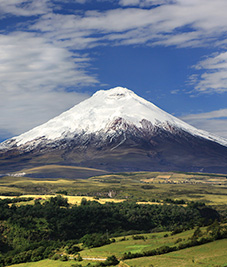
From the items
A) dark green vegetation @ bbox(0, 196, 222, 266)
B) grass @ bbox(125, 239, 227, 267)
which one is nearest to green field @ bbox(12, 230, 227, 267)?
grass @ bbox(125, 239, 227, 267)

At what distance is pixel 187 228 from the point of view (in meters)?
100

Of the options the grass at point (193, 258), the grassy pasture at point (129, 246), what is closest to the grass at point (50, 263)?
the grassy pasture at point (129, 246)

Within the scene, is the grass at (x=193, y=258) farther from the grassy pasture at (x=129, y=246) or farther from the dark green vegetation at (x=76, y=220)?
the dark green vegetation at (x=76, y=220)

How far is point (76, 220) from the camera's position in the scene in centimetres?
14412

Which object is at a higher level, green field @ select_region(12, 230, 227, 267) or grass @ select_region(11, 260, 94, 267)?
green field @ select_region(12, 230, 227, 267)

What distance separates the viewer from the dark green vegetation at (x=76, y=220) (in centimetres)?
12975

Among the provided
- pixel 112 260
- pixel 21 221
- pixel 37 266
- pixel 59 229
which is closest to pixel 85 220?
pixel 59 229

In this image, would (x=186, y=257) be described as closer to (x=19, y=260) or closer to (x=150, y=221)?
(x=19, y=260)

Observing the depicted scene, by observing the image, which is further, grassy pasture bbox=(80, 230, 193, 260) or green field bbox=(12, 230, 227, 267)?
grassy pasture bbox=(80, 230, 193, 260)

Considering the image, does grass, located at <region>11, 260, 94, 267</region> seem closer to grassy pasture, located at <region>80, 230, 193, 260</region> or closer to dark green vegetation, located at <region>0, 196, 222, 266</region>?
grassy pasture, located at <region>80, 230, 193, 260</region>

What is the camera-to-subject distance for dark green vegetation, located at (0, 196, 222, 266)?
130 m

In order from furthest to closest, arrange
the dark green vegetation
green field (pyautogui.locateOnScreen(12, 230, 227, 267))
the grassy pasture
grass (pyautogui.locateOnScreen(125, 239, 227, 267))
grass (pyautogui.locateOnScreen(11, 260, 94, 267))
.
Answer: the dark green vegetation
the grassy pasture
grass (pyautogui.locateOnScreen(11, 260, 94, 267))
green field (pyautogui.locateOnScreen(12, 230, 227, 267))
grass (pyautogui.locateOnScreen(125, 239, 227, 267))

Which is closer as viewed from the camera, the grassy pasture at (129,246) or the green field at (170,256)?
the green field at (170,256)

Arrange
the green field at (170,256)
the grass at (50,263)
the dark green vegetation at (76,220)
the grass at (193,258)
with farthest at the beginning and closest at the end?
the dark green vegetation at (76,220) < the grass at (50,263) < the green field at (170,256) < the grass at (193,258)
